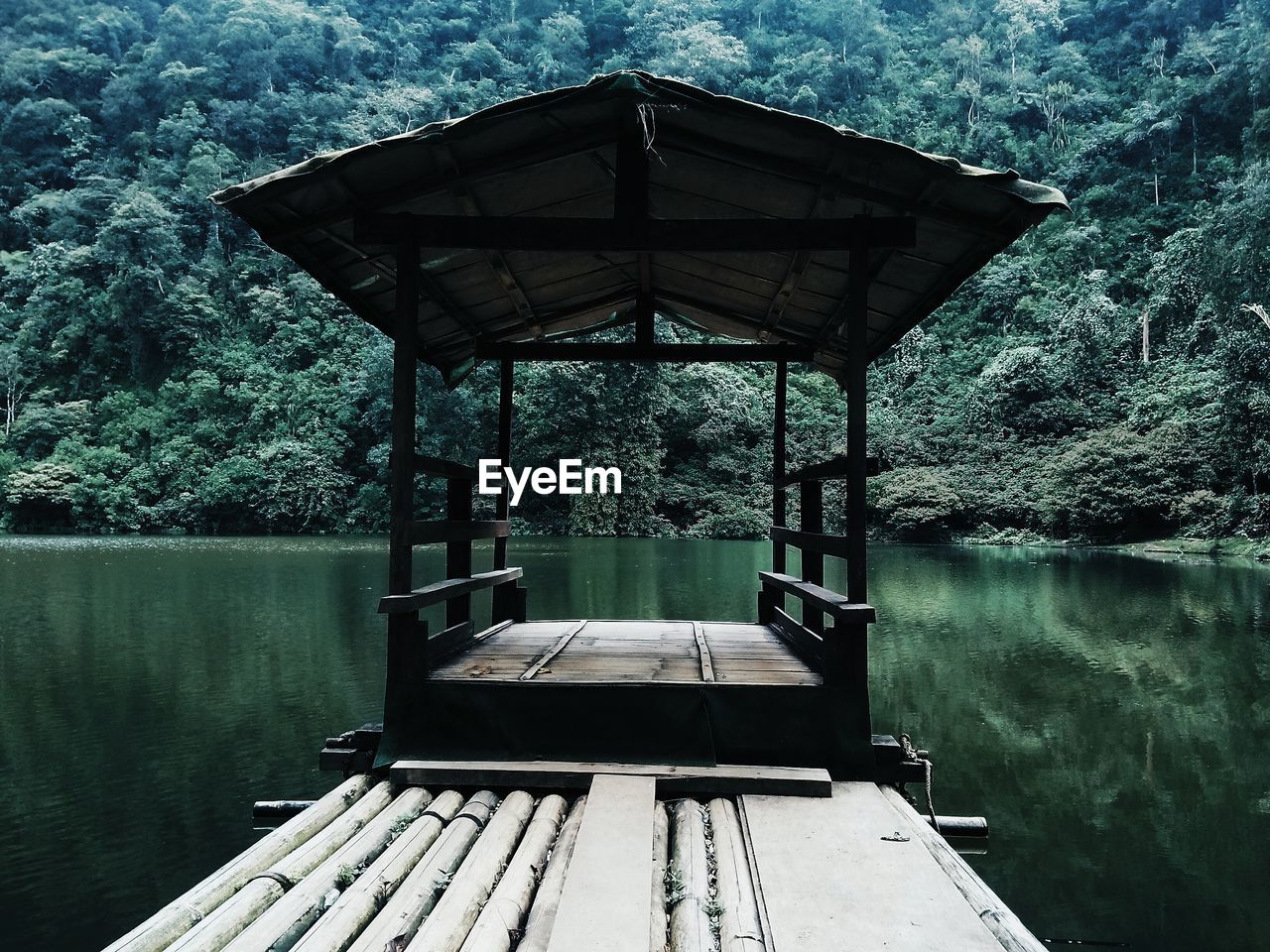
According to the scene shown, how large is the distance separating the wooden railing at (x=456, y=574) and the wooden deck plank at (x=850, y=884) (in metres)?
1.56

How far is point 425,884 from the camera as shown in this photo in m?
2.32

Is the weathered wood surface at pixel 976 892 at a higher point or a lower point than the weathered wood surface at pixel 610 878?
lower

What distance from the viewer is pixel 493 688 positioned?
3496 mm

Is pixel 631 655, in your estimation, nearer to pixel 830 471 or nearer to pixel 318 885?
pixel 830 471

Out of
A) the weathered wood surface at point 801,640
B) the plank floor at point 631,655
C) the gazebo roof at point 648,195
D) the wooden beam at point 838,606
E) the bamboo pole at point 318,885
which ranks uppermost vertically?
the gazebo roof at point 648,195

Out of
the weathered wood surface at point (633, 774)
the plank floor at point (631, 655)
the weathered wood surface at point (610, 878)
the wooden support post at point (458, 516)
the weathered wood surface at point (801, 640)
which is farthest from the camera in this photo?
the wooden support post at point (458, 516)

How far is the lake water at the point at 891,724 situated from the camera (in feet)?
14.1

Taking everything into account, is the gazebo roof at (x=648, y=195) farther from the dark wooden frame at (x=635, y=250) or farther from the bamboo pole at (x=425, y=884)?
the bamboo pole at (x=425, y=884)

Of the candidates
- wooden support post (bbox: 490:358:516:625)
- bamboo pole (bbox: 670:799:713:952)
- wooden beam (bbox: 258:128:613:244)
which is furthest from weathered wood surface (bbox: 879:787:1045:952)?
wooden support post (bbox: 490:358:516:625)

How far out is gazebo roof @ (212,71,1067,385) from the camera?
317 cm

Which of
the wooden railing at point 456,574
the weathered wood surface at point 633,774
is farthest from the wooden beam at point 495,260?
the weathered wood surface at point 633,774

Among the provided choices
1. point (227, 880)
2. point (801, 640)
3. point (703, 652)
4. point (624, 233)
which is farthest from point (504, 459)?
point (227, 880)

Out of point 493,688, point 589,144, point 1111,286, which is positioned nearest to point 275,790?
point 493,688

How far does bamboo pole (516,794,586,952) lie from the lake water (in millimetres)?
2427
